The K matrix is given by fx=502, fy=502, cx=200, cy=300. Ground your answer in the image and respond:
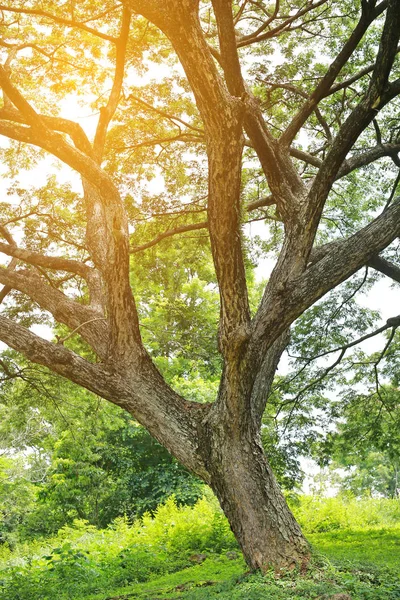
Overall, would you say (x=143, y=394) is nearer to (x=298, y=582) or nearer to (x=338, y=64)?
(x=298, y=582)

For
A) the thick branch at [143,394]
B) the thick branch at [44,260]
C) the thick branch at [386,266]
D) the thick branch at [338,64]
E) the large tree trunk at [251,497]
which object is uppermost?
the thick branch at [338,64]

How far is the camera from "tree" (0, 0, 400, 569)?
195 inches

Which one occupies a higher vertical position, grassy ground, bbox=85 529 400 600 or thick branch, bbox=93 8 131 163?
thick branch, bbox=93 8 131 163

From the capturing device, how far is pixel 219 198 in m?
5.04

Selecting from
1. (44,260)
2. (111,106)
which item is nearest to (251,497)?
(44,260)

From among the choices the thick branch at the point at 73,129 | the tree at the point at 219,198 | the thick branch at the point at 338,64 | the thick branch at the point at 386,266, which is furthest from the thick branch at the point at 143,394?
the thick branch at the point at 386,266

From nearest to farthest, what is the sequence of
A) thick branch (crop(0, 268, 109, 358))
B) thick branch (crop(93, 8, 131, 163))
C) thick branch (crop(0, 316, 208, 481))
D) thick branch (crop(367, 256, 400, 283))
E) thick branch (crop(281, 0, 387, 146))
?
1. thick branch (crop(281, 0, 387, 146))
2. thick branch (crop(0, 316, 208, 481))
3. thick branch (crop(0, 268, 109, 358))
4. thick branch (crop(93, 8, 131, 163))
5. thick branch (crop(367, 256, 400, 283))

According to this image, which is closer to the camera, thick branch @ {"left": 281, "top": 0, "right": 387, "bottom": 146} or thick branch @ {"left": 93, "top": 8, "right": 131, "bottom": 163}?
thick branch @ {"left": 281, "top": 0, "right": 387, "bottom": 146}

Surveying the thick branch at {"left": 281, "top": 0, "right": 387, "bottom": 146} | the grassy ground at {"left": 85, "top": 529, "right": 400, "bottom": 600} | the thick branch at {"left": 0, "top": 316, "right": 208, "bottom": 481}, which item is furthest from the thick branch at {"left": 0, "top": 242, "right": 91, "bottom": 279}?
the grassy ground at {"left": 85, "top": 529, "right": 400, "bottom": 600}

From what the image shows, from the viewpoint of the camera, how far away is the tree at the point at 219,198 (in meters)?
4.94

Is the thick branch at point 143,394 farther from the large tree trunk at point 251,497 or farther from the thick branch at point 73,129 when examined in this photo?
the thick branch at point 73,129

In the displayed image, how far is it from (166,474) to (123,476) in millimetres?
1577

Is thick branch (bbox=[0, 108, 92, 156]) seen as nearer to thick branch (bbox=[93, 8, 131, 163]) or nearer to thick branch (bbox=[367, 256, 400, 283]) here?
thick branch (bbox=[93, 8, 131, 163])

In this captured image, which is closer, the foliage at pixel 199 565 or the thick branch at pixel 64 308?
the foliage at pixel 199 565
